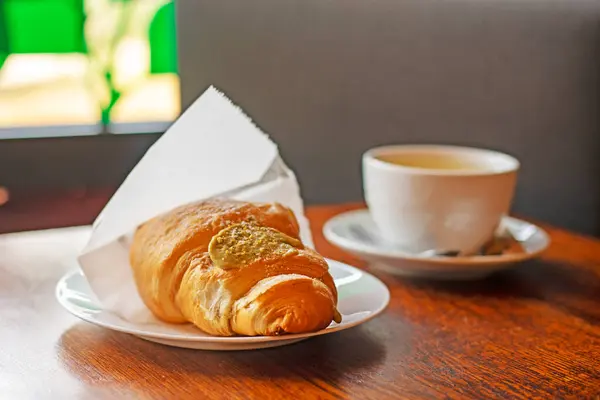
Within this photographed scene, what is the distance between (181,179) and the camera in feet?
2.00

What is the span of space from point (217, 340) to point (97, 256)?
148 millimetres

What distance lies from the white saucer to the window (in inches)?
37.1

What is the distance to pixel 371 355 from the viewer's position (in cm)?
54

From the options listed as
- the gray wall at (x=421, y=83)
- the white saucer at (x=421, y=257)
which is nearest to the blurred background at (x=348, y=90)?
the gray wall at (x=421, y=83)

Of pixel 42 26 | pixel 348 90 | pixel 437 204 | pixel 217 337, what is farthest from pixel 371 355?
pixel 42 26

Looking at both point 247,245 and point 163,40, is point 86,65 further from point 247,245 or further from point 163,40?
point 247,245

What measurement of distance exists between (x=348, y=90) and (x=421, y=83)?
148mm

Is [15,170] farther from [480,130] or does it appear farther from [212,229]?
[212,229]

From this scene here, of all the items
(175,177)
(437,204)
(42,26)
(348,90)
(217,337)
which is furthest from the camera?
(42,26)

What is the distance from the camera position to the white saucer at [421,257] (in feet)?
2.30

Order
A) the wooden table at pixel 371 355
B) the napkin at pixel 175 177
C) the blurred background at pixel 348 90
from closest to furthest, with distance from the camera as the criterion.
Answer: the wooden table at pixel 371 355
the napkin at pixel 175 177
the blurred background at pixel 348 90

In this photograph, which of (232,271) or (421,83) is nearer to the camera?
(232,271)

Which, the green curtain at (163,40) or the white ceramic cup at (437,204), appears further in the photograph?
the green curtain at (163,40)

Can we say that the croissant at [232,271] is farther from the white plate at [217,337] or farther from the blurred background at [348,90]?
the blurred background at [348,90]
